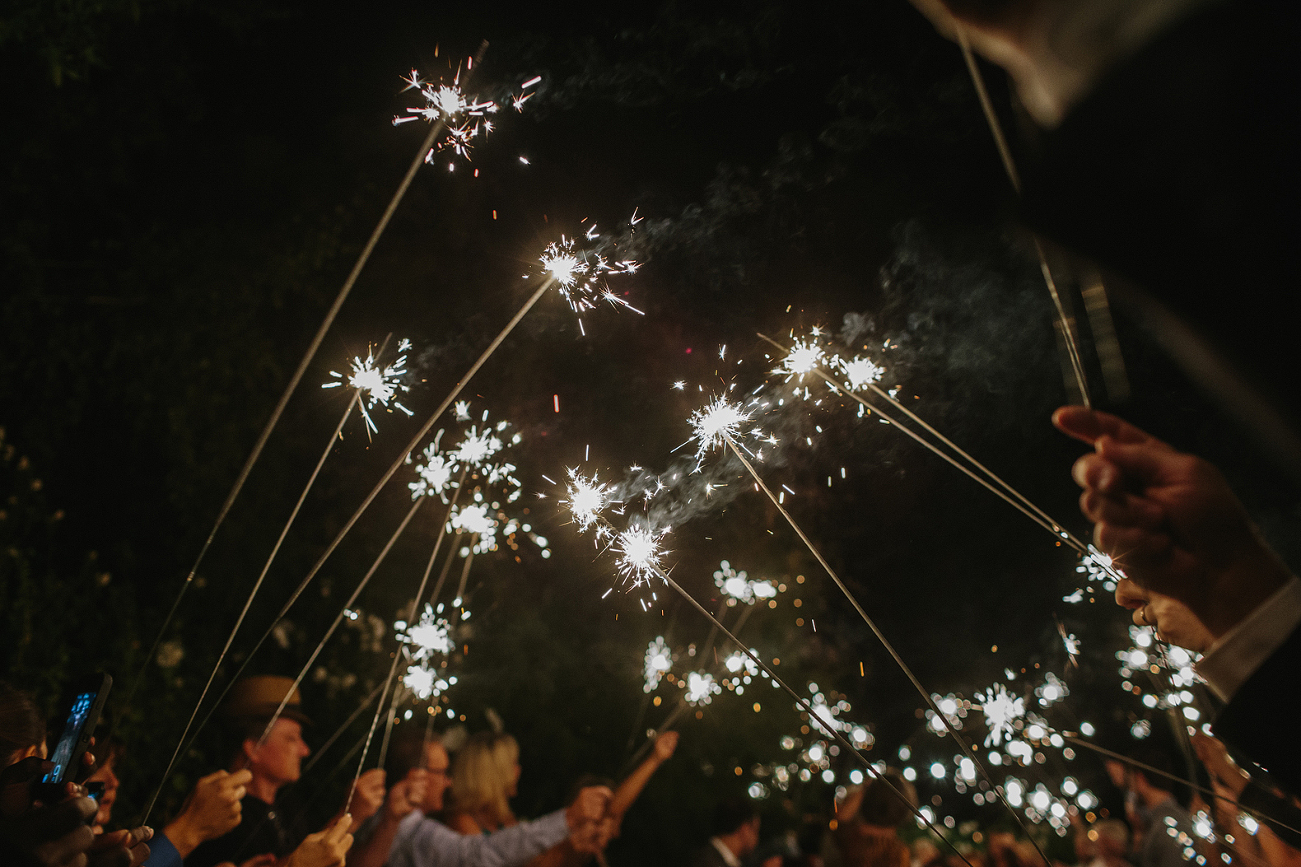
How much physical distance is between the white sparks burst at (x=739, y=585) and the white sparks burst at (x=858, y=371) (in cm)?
266

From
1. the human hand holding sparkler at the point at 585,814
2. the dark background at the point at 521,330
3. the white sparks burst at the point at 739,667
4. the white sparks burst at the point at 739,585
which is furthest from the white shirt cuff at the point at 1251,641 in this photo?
the white sparks burst at the point at 739,667

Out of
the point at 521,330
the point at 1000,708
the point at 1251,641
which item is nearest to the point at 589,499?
the point at 521,330

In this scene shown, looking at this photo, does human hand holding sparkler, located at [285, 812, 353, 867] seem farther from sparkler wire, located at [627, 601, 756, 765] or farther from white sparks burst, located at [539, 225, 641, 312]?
sparkler wire, located at [627, 601, 756, 765]

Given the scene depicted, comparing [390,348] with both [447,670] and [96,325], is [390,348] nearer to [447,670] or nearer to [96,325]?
[96,325]

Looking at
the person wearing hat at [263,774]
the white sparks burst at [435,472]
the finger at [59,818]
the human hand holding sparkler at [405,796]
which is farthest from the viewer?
the white sparks burst at [435,472]

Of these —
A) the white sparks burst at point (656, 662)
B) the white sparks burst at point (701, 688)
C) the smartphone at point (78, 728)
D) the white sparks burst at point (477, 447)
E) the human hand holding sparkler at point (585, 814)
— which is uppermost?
the white sparks burst at point (477, 447)

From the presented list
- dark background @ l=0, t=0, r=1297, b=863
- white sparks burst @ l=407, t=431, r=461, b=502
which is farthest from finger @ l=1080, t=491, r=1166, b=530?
white sparks burst @ l=407, t=431, r=461, b=502

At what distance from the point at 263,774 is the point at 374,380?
2235mm

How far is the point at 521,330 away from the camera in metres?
5.08

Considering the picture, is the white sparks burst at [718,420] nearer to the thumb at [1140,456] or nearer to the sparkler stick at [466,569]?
the thumb at [1140,456]

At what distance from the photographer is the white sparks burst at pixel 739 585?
5.98 meters

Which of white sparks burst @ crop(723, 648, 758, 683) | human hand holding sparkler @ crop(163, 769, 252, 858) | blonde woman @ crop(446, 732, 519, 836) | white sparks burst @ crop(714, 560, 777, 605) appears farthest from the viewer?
white sparks burst @ crop(723, 648, 758, 683)

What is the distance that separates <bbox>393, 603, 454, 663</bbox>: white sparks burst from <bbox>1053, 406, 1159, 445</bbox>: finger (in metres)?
5.38

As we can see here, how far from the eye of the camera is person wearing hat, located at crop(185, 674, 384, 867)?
9.23 ft
